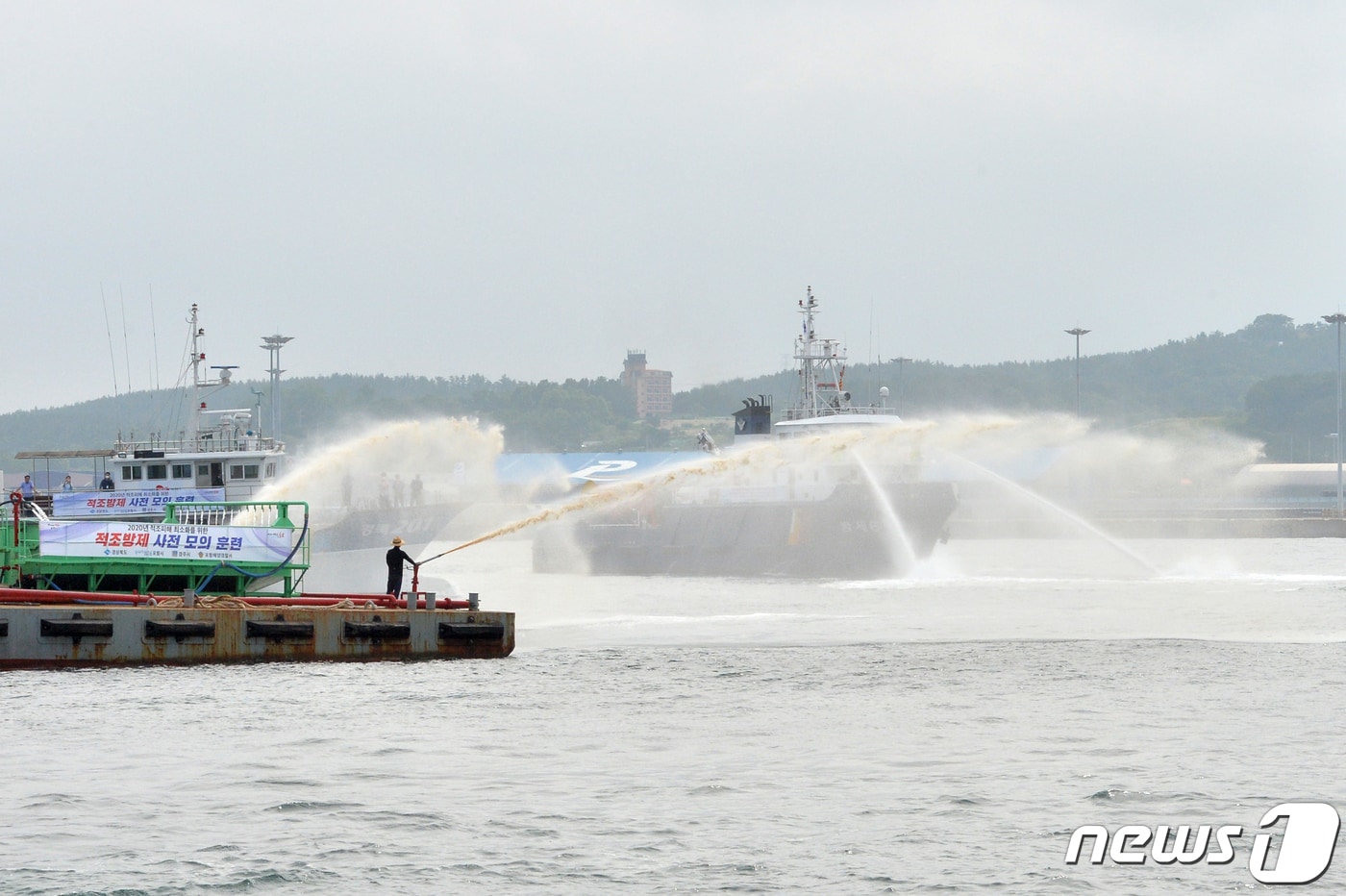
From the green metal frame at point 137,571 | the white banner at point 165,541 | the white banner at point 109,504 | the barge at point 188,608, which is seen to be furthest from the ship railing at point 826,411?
the barge at point 188,608

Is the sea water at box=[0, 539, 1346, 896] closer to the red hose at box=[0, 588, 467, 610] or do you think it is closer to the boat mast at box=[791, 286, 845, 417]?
the red hose at box=[0, 588, 467, 610]

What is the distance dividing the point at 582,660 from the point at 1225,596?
26568 mm

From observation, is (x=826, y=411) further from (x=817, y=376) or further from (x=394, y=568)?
(x=394, y=568)

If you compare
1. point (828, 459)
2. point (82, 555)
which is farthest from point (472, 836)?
point (828, 459)

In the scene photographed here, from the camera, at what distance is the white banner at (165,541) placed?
34719 millimetres

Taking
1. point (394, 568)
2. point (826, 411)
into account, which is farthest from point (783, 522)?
point (394, 568)

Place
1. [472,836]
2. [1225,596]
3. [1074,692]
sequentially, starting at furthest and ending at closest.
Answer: [1225,596], [1074,692], [472,836]

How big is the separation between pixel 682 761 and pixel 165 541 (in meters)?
16.5

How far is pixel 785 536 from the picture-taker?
69688 mm

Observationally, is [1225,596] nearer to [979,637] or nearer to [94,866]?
[979,637]

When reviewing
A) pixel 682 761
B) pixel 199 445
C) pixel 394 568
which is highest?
pixel 199 445

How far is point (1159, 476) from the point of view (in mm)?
164500

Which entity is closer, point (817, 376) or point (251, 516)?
point (251, 516)

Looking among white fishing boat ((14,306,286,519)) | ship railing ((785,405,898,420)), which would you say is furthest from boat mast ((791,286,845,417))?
white fishing boat ((14,306,286,519))
